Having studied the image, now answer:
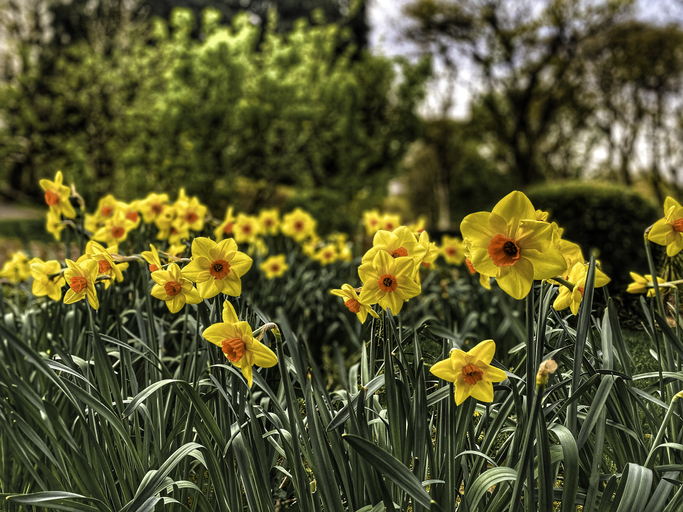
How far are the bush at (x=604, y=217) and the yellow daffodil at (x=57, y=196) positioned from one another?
374 cm

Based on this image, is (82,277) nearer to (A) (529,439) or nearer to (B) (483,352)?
(B) (483,352)

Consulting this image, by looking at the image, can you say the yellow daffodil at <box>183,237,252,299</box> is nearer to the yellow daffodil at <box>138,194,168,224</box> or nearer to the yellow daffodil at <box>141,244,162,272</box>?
the yellow daffodil at <box>141,244,162,272</box>

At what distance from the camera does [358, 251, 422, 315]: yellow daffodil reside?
41.7 inches

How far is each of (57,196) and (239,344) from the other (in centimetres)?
133

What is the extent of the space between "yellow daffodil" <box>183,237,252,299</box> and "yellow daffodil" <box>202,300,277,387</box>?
12 cm

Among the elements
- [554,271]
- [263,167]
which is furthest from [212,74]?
[554,271]

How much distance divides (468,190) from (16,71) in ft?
44.4

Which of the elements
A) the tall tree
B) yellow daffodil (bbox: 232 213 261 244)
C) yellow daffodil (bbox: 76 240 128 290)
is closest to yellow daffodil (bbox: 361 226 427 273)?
yellow daffodil (bbox: 76 240 128 290)

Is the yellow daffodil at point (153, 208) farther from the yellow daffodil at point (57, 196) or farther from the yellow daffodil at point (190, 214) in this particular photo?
the yellow daffodil at point (57, 196)

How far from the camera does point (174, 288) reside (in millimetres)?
1185

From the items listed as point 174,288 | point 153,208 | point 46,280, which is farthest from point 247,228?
point 174,288

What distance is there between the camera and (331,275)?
3.08 metres

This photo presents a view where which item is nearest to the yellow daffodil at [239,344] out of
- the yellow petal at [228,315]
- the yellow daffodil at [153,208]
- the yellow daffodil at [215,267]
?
the yellow petal at [228,315]

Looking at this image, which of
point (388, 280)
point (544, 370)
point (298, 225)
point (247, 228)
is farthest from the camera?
point (298, 225)
